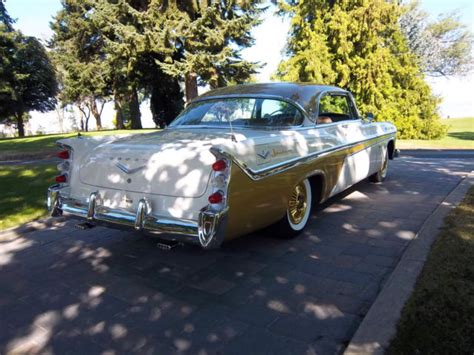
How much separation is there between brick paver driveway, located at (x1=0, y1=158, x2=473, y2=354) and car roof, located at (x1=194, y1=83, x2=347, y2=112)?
149cm

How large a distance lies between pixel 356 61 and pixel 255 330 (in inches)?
642

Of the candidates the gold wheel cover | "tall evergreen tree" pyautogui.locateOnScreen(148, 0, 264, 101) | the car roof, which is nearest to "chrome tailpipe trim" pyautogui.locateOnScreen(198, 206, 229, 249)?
the gold wheel cover

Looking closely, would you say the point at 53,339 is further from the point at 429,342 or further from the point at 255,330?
the point at 429,342

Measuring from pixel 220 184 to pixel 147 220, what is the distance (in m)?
0.70

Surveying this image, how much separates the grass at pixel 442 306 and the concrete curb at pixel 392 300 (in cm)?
5

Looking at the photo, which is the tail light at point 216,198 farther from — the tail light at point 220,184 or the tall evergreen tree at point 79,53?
the tall evergreen tree at point 79,53

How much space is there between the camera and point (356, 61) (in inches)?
658

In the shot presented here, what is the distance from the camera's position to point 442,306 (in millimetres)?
2469

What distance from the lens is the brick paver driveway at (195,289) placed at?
2.41m

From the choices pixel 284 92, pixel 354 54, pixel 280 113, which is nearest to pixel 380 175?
pixel 284 92

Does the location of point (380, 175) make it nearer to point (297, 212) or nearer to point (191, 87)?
point (297, 212)

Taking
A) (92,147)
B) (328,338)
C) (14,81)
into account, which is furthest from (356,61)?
(14,81)

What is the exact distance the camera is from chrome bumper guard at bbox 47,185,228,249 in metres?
2.82

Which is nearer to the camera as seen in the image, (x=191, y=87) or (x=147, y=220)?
(x=147, y=220)
